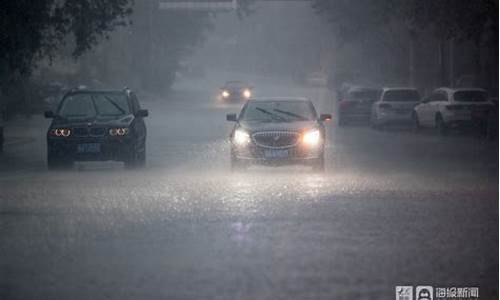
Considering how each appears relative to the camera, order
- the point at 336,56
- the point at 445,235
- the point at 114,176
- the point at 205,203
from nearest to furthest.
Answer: the point at 445,235 → the point at 205,203 → the point at 114,176 → the point at 336,56

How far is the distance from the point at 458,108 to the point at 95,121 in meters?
15.7

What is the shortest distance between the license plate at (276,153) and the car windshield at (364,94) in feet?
72.0

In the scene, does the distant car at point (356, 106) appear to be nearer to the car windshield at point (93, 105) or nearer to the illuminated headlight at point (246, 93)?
the car windshield at point (93, 105)

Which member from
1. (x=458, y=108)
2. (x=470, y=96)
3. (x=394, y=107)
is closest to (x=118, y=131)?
(x=458, y=108)

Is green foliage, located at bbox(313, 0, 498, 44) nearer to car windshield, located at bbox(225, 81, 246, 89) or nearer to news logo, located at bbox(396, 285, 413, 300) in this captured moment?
news logo, located at bbox(396, 285, 413, 300)

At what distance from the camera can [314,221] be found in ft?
43.4

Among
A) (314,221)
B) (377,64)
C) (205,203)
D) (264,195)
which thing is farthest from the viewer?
(377,64)

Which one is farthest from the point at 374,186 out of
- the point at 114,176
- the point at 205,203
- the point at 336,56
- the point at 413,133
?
the point at 336,56

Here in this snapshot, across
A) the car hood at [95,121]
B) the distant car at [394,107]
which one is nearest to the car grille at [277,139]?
the car hood at [95,121]

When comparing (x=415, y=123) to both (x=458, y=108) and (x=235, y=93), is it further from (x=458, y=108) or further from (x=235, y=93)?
(x=235, y=93)

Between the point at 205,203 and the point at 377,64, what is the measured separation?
71531mm

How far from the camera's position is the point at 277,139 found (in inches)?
818

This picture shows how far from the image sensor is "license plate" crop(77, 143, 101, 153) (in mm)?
21812

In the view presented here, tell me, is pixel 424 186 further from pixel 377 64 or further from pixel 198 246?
pixel 377 64
